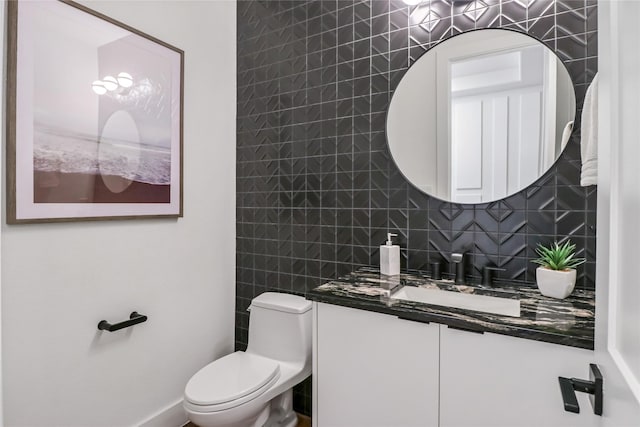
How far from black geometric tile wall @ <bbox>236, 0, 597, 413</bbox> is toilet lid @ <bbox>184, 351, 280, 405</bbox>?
0.43 meters

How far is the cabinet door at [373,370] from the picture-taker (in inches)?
46.8

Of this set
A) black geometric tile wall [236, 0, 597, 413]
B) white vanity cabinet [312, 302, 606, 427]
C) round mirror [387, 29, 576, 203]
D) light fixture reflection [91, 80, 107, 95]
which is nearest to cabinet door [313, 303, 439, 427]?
white vanity cabinet [312, 302, 606, 427]

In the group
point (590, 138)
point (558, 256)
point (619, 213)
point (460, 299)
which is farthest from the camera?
point (460, 299)

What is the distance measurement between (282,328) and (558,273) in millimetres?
1183

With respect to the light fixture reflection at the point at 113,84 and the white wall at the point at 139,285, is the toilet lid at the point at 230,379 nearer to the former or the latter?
the white wall at the point at 139,285

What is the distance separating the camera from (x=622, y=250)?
55cm

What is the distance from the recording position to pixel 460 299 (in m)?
1.41

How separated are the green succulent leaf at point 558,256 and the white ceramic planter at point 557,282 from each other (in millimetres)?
29

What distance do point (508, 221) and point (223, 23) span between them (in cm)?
187

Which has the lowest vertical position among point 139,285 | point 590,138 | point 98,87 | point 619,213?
point 139,285

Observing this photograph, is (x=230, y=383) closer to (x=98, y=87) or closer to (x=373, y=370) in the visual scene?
(x=373, y=370)

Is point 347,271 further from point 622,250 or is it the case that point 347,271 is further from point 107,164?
point 622,250

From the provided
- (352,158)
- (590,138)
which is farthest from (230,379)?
(590,138)

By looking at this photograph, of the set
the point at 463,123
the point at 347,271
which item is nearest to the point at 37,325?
the point at 347,271
